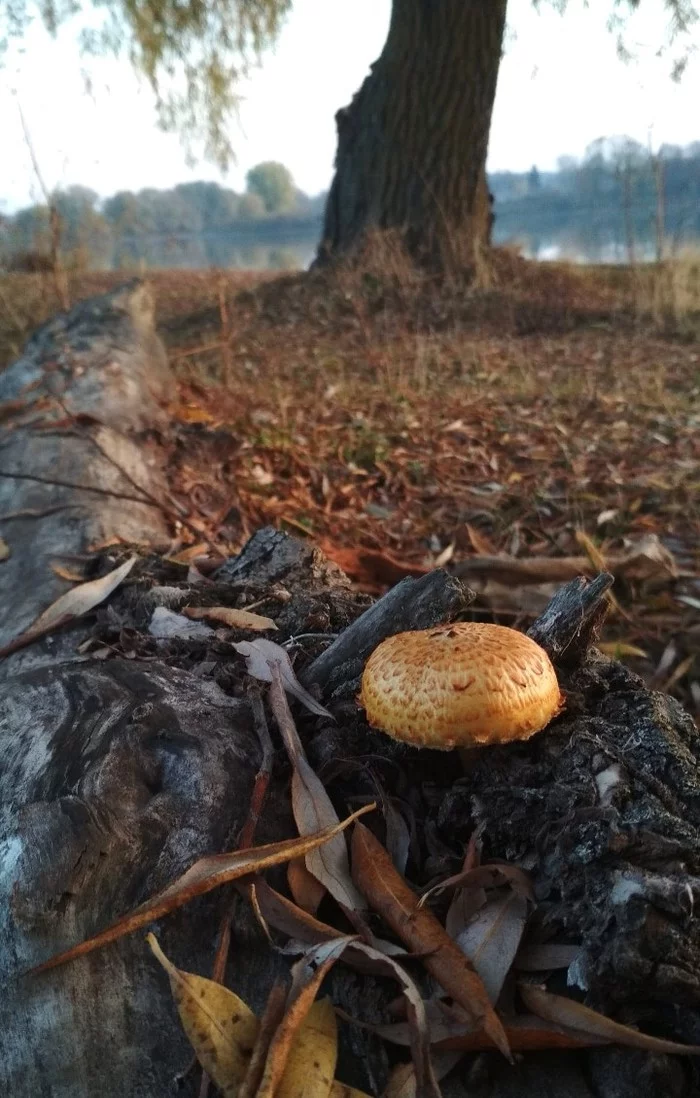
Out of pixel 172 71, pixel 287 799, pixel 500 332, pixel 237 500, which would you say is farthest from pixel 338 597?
pixel 172 71

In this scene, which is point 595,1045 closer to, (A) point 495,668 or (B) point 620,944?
(B) point 620,944

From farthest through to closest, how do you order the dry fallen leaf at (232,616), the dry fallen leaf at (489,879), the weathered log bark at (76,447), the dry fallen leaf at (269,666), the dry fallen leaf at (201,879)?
the weathered log bark at (76,447)
the dry fallen leaf at (232,616)
the dry fallen leaf at (269,666)
the dry fallen leaf at (489,879)
the dry fallen leaf at (201,879)

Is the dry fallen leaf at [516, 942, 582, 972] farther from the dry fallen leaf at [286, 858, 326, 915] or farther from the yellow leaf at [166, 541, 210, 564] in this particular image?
the yellow leaf at [166, 541, 210, 564]

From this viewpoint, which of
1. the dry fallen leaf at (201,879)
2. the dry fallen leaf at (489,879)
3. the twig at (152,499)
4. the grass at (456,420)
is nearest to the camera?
the dry fallen leaf at (201,879)

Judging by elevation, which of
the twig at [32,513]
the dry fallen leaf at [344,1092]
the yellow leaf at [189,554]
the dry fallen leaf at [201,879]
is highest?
the twig at [32,513]

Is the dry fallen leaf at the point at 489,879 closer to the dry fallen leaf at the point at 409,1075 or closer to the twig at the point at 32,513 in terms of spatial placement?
the dry fallen leaf at the point at 409,1075

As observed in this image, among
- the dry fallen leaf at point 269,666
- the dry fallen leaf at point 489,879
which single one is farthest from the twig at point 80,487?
the dry fallen leaf at point 489,879

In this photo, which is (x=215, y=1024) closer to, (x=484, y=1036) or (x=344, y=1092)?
(x=344, y=1092)
